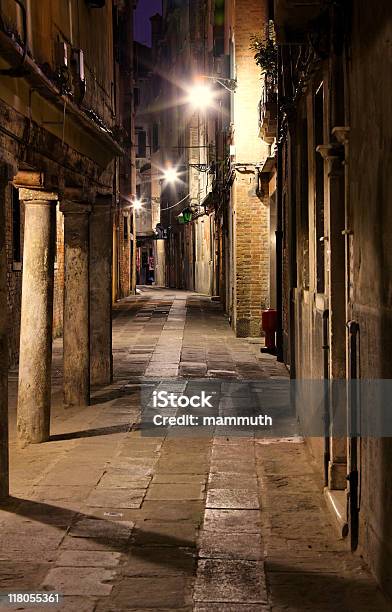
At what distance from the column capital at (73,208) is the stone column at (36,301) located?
1688mm

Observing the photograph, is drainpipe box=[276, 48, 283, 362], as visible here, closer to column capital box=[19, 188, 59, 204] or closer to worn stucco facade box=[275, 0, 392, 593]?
worn stucco facade box=[275, 0, 392, 593]

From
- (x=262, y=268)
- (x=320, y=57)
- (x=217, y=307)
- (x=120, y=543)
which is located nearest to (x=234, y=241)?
(x=262, y=268)

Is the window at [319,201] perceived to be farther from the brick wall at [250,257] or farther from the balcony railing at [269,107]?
the brick wall at [250,257]

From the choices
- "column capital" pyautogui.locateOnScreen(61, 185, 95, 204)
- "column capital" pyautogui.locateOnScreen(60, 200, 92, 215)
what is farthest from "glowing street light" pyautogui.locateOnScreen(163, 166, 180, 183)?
"column capital" pyautogui.locateOnScreen(60, 200, 92, 215)

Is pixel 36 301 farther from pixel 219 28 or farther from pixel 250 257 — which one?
pixel 219 28

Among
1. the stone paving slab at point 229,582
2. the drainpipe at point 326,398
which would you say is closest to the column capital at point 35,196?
the drainpipe at point 326,398

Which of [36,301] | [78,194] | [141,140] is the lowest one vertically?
[36,301]

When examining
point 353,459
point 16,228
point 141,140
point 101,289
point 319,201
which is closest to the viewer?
point 353,459

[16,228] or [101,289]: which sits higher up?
[16,228]

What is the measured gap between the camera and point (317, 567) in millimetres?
5148

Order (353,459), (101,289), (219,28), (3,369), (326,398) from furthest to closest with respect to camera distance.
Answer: (219,28)
(101,289)
(326,398)
(3,369)
(353,459)

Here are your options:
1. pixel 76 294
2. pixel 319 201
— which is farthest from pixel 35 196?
pixel 319 201

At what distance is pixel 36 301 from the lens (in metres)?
8.50

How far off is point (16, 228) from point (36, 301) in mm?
6506
